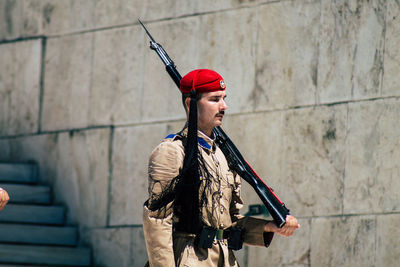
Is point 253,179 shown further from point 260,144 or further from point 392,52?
point 260,144

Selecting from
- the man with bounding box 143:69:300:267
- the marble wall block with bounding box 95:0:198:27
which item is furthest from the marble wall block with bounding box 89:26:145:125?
the man with bounding box 143:69:300:267

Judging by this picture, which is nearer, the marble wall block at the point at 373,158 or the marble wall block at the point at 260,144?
the marble wall block at the point at 373,158

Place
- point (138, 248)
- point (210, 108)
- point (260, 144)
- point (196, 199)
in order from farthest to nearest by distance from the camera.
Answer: point (138, 248)
point (260, 144)
point (210, 108)
point (196, 199)

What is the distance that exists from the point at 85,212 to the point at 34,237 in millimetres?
793

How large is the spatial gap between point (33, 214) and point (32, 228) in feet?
0.99

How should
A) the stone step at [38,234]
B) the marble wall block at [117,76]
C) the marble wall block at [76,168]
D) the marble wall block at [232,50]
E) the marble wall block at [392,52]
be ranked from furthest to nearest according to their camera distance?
the marble wall block at [76,168], the marble wall block at [117,76], the stone step at [38,234], the marble wall block at [232,50], the marble wall block at [392,52]

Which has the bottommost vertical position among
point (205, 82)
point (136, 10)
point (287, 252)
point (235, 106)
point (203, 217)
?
point (287, 252)

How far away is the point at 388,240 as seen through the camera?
7.29 m

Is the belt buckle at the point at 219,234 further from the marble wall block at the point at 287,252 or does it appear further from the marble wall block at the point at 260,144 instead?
the marble wall block at the point at 260,144

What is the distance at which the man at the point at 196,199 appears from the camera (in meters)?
5.52

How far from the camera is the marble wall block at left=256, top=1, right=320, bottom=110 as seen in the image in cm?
805

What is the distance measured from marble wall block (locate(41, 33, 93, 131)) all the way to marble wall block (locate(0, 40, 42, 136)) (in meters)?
0.17

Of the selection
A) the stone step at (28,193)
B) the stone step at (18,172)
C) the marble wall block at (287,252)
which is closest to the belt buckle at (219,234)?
the marble wall block at (287,252)

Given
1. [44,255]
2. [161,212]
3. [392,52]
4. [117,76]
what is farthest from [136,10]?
[161,212]
